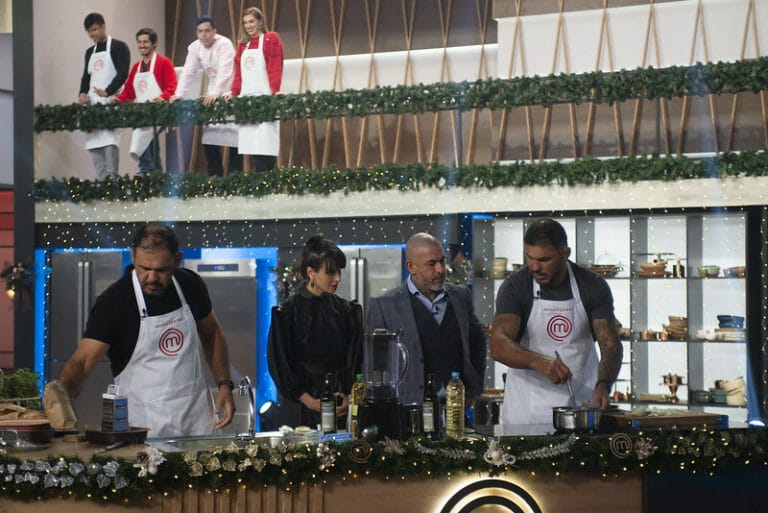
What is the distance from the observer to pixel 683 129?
9.70m

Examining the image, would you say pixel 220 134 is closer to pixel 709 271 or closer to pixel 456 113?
pixel 456 113

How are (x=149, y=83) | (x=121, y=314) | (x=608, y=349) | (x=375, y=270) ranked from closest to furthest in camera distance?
(x=121, y=314) < (x=608, y=349) < (x=375, y=270) < (x=149, y=83)

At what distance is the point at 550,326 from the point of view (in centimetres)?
444

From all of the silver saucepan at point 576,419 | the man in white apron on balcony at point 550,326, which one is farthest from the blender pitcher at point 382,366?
the man in white apron on balcony at point 550,326

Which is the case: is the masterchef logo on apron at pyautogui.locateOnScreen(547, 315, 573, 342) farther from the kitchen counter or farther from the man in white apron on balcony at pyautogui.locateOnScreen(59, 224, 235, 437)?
the man in white apron on balcony at pyautogui.locateOnScreen(59, 224, 235, 437)

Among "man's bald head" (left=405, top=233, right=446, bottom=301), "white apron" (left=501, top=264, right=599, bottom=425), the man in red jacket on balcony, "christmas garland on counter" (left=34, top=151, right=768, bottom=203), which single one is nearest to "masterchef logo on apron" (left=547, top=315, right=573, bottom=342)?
"white apron" (left=501, top=264, right=599, bottom=425)

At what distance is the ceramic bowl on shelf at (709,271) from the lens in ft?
27.5

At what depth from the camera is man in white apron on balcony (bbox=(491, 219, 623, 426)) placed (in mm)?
4316

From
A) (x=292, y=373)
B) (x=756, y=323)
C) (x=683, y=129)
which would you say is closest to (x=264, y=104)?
(x=683, y=129)

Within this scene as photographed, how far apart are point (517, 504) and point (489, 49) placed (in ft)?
26.4

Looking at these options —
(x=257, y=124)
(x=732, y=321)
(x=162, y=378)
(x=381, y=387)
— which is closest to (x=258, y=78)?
(x=257, y=124)

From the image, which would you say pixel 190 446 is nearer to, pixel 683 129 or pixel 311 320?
pixel 311 320

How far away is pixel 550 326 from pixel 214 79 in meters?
6.38

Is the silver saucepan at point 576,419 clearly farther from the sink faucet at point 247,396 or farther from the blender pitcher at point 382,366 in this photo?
the sink faucet at point 247,396
